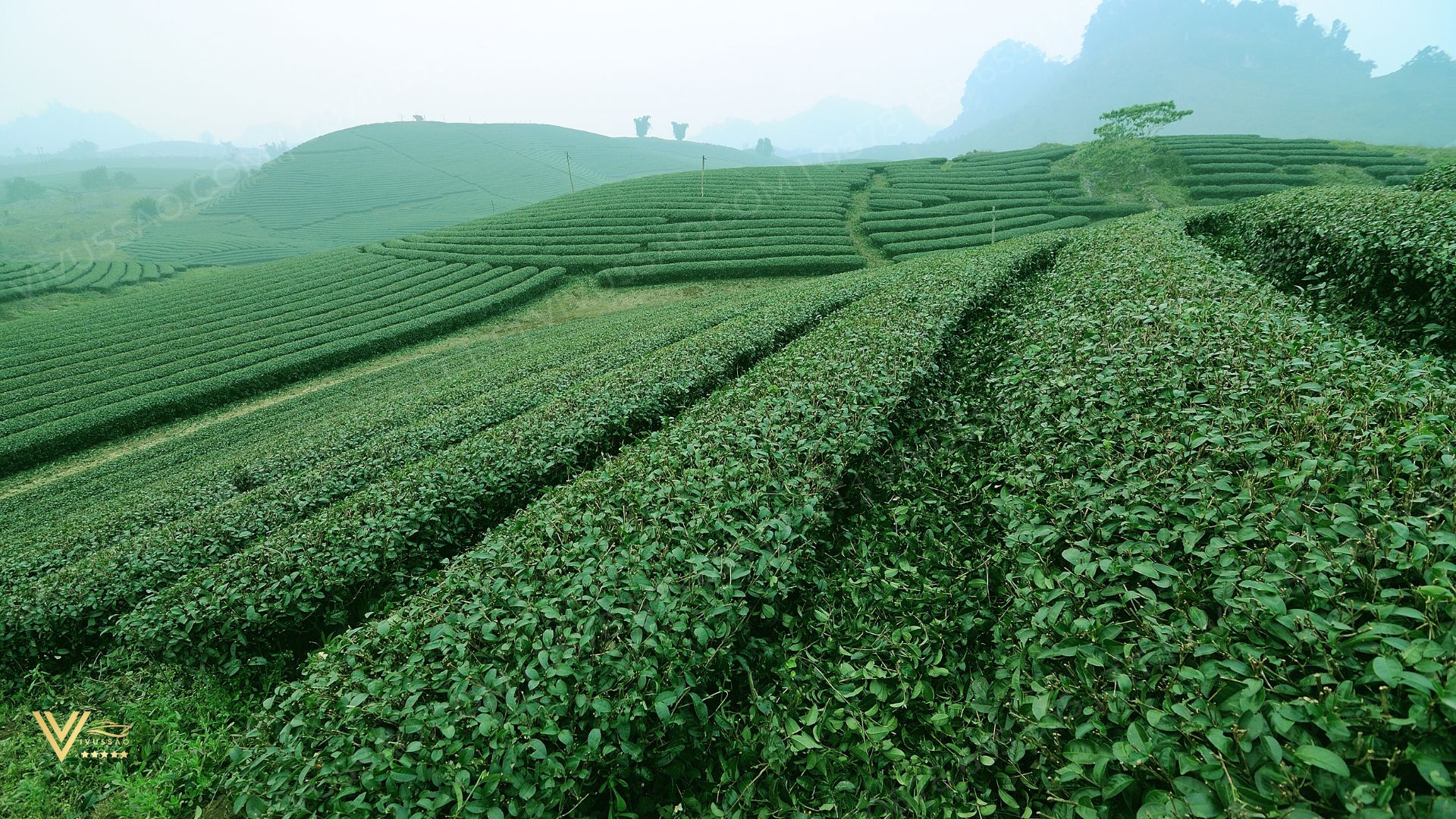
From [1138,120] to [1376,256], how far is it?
49.7m

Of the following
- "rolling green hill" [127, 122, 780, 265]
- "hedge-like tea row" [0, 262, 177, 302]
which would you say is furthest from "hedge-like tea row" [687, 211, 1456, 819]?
"rolling green hill" [127, 122, 780, 265]

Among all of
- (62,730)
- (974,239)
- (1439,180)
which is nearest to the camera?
(62,730)

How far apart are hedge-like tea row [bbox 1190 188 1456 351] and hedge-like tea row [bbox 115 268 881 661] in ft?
32.1

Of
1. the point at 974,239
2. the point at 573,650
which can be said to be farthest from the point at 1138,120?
the point at 573,650

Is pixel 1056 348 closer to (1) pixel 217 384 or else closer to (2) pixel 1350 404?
(2) pixel 1350 404

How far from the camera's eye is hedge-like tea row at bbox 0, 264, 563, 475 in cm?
2066

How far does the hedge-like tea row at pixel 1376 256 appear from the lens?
6941mm

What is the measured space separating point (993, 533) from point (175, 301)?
1929 inches

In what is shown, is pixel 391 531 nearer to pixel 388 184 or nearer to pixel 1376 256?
pixel 1376 256

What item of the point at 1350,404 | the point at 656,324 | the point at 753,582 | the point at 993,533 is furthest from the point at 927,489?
the point at 656,324

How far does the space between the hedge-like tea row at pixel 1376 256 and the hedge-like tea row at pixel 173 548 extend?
1229 cm

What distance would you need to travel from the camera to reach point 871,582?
180 inches

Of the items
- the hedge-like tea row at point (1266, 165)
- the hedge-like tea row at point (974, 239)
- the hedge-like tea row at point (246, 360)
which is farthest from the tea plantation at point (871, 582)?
the hedge-like tea row at point (1266, 165)

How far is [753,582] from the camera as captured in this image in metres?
3.86
